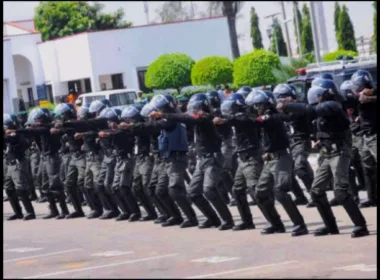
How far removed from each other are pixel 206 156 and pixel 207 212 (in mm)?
868

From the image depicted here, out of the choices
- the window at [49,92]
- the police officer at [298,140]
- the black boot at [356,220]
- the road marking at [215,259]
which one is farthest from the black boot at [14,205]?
the window at [49,92]

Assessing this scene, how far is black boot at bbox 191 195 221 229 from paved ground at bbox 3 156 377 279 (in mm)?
319

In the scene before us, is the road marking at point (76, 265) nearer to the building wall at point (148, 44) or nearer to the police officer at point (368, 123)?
the police officer at point (368, 123)

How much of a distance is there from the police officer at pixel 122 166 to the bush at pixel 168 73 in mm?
14227

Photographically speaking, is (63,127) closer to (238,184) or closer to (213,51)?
(238,184)

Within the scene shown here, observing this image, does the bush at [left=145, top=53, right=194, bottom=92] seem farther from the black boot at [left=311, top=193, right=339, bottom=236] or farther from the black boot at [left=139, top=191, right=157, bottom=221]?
the black boot at [left=311, top=193, right=339, bottom=236]

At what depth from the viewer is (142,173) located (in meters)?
21.5

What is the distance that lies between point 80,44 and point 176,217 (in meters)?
20.9

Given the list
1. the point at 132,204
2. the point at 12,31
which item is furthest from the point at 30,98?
the point at 132,204

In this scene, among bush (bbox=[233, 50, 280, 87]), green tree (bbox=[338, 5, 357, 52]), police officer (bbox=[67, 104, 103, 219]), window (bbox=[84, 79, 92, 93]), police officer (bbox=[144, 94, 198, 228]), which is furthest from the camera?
green tree (bbox=[338, 5, 357, 52])

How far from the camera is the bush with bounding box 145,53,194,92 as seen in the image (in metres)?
37.1

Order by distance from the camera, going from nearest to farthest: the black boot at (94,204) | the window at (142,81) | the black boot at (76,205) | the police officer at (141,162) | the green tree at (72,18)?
the police officer at (141,162)
the black boot at (94,204)
the black boot at (76,205)
the window at (142,81)
the green tree at (72,18)

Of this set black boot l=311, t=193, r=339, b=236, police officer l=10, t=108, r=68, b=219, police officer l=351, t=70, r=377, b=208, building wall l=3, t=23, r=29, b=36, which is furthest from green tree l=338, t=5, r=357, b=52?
black boot l=311, t=193, r=339, b=236

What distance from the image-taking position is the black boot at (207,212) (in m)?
19.9
